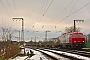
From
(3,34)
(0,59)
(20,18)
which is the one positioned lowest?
(0,59)

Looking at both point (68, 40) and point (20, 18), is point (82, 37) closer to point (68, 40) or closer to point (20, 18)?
point (68, 40)

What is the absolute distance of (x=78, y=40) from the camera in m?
46.1

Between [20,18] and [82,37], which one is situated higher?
[20,18]

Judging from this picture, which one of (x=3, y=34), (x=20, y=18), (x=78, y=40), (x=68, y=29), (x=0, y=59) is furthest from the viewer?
(x=68, y=29)

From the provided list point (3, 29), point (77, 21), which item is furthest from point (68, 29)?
point (3, 29)

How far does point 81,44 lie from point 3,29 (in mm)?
21478

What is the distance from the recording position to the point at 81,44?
45.5 metres

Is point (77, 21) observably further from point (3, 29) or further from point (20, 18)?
point (3, 29)

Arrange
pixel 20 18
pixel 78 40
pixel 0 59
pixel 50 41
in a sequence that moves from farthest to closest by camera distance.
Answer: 1. pixel 50 41
2. pixel 78 40
3. pixel 20 18
4. pixel 0 59

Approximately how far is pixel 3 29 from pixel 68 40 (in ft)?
74.2

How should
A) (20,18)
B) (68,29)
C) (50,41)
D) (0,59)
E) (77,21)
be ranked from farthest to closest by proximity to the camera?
(50,41) → (68,29) → (77,21) → (20,18) → (0,59)

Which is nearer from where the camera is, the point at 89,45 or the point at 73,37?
the point at 73,37

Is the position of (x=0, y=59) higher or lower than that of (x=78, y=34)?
lower

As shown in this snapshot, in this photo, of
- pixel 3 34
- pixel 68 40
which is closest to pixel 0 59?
pixel 3 34
